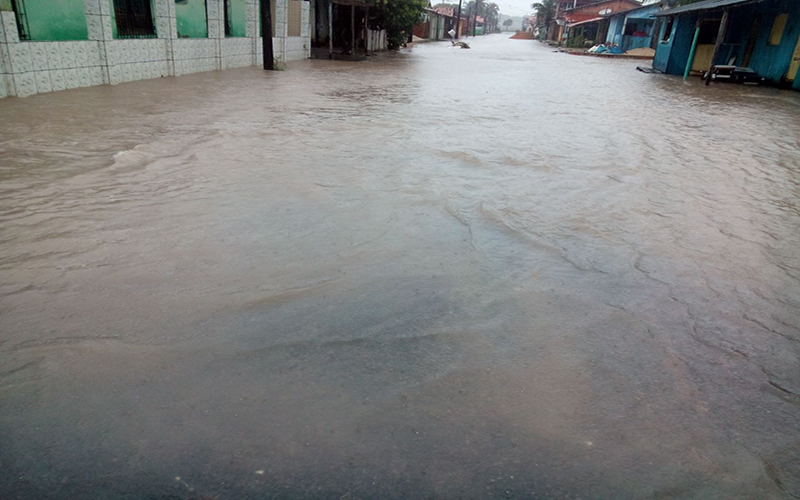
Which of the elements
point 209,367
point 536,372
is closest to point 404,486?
point 536,372

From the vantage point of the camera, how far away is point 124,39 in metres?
12.0

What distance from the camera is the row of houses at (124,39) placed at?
367 inches

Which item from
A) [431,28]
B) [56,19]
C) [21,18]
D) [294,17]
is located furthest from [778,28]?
[431,28]

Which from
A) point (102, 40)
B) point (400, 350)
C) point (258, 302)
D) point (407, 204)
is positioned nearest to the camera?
point (400, 350)

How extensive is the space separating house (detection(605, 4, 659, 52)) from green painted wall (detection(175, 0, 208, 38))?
3226 centimetres

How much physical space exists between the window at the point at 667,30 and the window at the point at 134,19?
2319 cm

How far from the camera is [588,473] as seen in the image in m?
2.14

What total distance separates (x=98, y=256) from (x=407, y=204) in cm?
265

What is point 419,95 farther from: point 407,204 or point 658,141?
point 407,204

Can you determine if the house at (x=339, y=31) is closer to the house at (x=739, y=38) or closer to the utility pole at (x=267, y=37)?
the utility pole at (x=267, y=37)

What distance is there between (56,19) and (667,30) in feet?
88.0

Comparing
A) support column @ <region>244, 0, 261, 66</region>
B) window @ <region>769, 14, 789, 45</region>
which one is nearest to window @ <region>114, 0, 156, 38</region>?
support column @ <region>244, 0, 261, 66</region>

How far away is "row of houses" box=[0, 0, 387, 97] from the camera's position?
30.6ft

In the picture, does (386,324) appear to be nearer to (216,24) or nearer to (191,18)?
(191,18)
